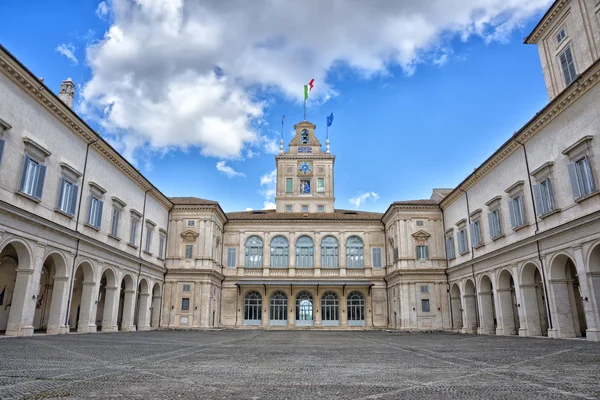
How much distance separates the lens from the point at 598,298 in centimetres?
1716

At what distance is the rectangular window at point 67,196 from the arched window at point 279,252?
2161cm

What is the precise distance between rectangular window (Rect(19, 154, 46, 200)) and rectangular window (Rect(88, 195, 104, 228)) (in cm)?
461

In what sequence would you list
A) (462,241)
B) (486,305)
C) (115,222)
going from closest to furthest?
(115,222), (486,305), (462,241)

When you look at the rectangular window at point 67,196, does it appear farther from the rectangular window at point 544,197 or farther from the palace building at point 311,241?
the rectangular window at point 544,197

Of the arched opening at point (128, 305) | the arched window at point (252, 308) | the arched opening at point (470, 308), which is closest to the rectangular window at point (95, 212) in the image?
the arched opening at point (128, 305)

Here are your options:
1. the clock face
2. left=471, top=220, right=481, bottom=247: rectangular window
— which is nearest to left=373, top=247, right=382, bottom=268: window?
left=471, top=220, right=481, bottom=247: rectangular window

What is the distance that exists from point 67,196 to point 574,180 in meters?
23.3

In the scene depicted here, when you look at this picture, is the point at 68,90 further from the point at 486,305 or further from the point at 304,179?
the point at 486,305

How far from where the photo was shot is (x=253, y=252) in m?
40.8

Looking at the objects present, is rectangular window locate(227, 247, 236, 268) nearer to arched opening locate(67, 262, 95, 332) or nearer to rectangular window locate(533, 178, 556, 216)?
arched opening locate(67, 262, 95, 332)

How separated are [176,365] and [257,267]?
31.2 meters

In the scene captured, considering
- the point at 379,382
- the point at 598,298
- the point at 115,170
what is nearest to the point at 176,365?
the point at 379,382

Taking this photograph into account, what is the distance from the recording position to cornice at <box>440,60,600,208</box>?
1701cm

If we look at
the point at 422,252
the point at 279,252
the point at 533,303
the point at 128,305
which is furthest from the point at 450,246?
the point at 128,305
